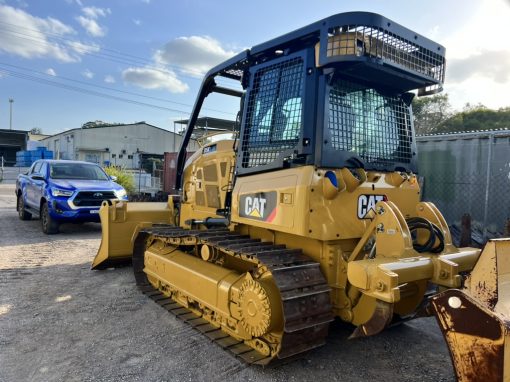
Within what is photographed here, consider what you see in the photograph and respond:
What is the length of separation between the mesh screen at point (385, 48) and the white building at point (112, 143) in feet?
123

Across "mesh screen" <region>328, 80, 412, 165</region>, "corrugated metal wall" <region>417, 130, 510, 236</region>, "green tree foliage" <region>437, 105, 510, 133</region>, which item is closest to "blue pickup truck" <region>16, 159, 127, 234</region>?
"corrugated metal wall" <region>417, 130, 510, 236</region>

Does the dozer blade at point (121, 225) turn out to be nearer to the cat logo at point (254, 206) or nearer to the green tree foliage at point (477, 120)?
the cat logo at point (254, 206)

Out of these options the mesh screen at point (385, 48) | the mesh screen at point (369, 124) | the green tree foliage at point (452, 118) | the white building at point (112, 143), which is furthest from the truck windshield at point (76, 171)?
the white building at point (112, 143)

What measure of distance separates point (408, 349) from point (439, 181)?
513cm

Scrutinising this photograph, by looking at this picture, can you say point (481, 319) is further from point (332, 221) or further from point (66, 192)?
point (66, 192)

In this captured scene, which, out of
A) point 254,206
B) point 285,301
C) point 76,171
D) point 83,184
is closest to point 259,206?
point 254,206

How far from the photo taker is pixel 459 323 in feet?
7.46

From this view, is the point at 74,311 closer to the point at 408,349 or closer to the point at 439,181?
the point at 408,349

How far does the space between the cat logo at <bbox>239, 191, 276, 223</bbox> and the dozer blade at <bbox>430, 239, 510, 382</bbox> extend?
60.7 inches

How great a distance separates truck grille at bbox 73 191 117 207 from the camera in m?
9.36

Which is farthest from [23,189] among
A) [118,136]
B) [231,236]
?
[118,136]

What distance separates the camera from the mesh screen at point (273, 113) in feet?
11.6

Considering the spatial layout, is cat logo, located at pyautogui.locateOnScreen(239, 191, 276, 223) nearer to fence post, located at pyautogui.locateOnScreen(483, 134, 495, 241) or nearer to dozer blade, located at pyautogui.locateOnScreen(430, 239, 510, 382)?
dozer blade, located at pyautogui.locateOnScreen(430, 239, 510, 382)

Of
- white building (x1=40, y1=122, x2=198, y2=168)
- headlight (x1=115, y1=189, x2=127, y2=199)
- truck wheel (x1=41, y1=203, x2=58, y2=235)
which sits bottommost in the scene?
truck wheel (x1=41, y1=203, x2=58, y2=235)
